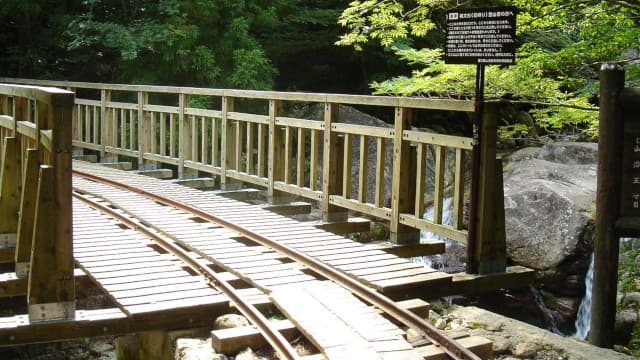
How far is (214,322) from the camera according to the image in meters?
5.28

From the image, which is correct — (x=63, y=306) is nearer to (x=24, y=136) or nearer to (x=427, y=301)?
(x=24, y=136)

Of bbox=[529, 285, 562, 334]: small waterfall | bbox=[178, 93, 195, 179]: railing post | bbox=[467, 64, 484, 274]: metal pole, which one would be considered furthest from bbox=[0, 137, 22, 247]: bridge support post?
bbox=[529, 285, 562, 334]: small waterfall

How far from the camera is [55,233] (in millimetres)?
4762

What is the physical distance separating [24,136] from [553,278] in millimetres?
6985

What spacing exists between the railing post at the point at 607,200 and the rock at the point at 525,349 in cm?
63

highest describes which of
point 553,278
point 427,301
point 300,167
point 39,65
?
point 39,65

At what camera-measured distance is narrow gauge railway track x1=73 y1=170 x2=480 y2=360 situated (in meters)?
4.64

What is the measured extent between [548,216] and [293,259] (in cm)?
495

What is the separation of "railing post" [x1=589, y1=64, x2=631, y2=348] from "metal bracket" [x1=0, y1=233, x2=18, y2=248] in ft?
15.5

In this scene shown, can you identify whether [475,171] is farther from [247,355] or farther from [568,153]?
[568,153]

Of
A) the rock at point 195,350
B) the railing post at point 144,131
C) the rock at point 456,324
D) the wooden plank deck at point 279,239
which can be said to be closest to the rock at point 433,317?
the rock at point 456,324

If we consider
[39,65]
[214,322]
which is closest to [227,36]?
[39,65]

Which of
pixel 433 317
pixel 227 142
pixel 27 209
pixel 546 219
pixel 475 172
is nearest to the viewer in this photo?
pixel 27 209

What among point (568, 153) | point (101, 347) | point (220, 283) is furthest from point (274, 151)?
point (568, 153)
